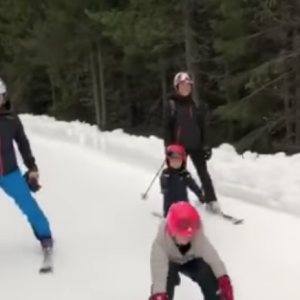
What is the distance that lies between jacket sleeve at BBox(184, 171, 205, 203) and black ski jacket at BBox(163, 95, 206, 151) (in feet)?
1.35

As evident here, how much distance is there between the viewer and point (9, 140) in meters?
7.55

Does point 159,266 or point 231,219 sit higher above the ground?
point 159,266

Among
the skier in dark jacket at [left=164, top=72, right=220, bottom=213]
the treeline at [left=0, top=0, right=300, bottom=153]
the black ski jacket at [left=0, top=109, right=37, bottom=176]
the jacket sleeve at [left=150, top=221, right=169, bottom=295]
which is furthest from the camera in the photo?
the treeline at [left=0, top=0, right=300, bottom=153]

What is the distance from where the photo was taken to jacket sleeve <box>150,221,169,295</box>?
5.48 metres

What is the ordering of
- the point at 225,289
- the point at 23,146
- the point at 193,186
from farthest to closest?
the point at 193,186 < the point at 23,146 < the point at 225,289

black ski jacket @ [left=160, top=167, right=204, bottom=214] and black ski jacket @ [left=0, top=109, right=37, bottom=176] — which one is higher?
black ski jacket @ [left=0, top=109, right=37, bottom=176]

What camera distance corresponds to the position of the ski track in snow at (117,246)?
23.1 ft

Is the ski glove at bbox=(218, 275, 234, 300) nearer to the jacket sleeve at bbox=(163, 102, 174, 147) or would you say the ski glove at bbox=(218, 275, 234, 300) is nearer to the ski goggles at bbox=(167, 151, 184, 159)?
the ski goggles at bbox=(167, 151, 184, 159)

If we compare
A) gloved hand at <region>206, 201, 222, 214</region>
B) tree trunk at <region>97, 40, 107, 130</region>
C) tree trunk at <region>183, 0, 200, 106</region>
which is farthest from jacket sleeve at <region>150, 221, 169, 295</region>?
tree trunk at <region>97, 40, 107, 130</region>

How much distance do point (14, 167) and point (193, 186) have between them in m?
2.11

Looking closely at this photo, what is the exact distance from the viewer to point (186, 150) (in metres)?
9.00

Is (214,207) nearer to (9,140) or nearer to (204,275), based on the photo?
(9,140)

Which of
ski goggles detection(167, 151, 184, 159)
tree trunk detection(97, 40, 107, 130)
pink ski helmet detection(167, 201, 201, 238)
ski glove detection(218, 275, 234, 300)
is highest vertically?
pink ski helmet detection(167, 201, 201, 238)

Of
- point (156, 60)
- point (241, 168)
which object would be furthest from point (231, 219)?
point (156, 60)
